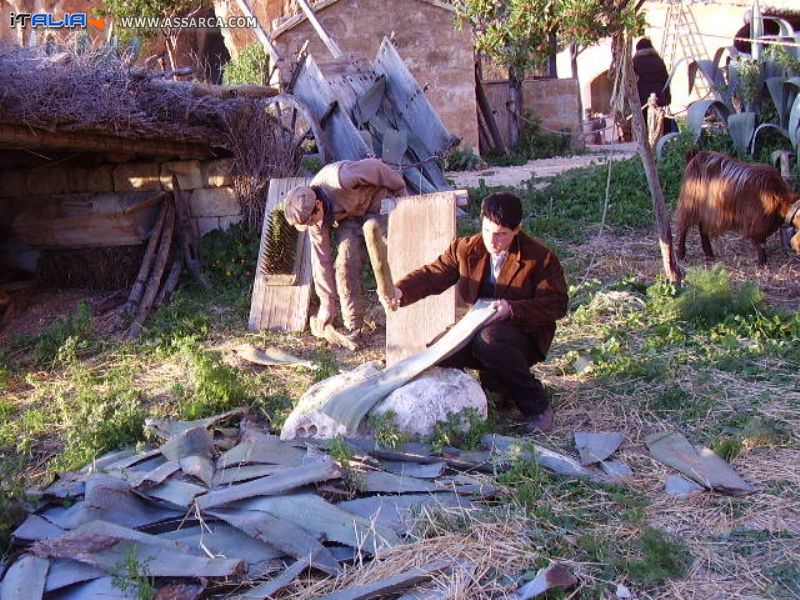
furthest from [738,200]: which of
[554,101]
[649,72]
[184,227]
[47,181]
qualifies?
[649,72]

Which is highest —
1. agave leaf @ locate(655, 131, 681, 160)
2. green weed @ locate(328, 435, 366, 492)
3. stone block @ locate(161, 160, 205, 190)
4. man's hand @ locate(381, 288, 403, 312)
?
stone block @ locate(161, 160, 205, 190)

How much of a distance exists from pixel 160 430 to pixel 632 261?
543 centimetres

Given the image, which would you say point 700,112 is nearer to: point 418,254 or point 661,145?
point 661,145

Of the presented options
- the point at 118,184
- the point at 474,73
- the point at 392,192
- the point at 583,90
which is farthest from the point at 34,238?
the point at 583,90

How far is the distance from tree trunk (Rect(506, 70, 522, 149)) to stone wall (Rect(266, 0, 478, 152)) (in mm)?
1559

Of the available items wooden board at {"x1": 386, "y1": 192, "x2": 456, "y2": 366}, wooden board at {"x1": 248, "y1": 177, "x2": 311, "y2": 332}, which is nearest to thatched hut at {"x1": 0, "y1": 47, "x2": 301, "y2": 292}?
wooden board at {"x1": 248, "y1": 177, "x2": 311, "y2": 332}

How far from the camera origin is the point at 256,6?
2327cm

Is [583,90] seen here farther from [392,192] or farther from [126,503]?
[126,503]

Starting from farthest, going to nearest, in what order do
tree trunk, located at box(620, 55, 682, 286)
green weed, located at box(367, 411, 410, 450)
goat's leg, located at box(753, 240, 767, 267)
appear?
goat's leg, located at box(753, 240, 767, 267) → tree trunk, located at box(620, 55, 682, 286) → green weed, located at box(367, 411, 410, 450)

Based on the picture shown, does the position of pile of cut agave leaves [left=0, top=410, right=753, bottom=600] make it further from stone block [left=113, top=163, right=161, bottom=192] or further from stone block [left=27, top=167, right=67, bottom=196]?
stone block [left=27, top=167, right=67, bottom=196]

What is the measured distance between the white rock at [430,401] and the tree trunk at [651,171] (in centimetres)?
340

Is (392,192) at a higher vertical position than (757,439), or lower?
higher

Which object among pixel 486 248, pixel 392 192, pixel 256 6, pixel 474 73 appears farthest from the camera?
pixel 256 6

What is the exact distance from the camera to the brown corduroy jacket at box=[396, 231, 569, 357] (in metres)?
5.11
